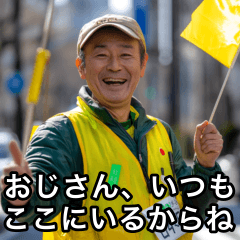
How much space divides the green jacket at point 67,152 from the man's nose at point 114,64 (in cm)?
22

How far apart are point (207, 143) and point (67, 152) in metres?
0.84

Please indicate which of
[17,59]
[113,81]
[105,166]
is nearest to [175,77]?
[17,59]

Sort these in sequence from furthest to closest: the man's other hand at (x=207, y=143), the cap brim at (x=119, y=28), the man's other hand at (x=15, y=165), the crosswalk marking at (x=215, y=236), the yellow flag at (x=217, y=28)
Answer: the crosswalk marking at (x=215, y=236)
the yellow flag at (x=217, y=28)
the man's other hand at (x=207, y=143)
the cap brim at (x=119, y=28)
the man's other hand at (x=15, y=165)

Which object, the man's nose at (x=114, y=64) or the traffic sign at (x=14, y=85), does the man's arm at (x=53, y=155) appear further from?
the traffic sign at (x=14, y=85)

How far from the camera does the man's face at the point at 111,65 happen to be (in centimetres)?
194

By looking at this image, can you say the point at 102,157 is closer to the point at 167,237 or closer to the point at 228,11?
the point at 167,237

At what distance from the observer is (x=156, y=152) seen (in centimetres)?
200

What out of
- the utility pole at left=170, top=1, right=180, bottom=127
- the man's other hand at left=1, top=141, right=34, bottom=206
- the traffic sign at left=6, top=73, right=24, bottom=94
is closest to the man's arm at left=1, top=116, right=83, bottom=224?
the man's other hand at left=1, top=141, right=34, bottom=206

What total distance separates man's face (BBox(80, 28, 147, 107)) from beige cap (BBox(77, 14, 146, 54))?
0.04 m

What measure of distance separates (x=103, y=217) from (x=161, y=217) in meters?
0.34

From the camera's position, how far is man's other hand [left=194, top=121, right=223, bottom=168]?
202 centimetres

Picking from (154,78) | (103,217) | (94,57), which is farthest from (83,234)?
(154,78)

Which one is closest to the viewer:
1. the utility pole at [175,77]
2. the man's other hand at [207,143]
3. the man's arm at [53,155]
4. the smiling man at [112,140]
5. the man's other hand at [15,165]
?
the man's other hand at [15,165]

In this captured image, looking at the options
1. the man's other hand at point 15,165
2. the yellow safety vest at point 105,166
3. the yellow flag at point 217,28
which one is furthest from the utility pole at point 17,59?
the man's other hand at point 15,165
